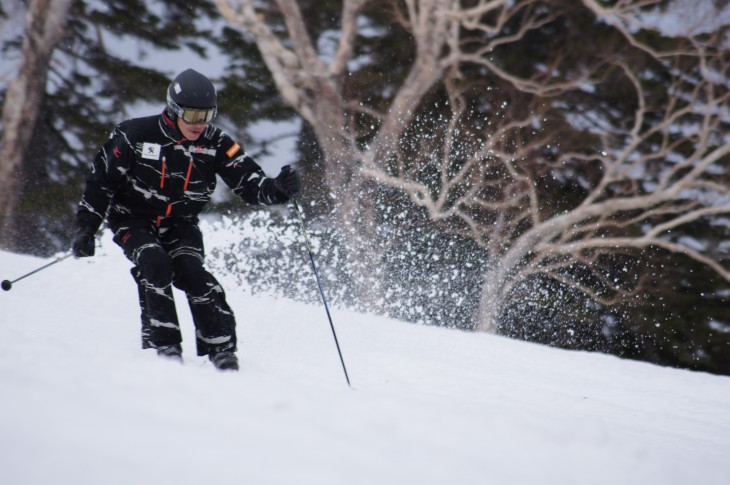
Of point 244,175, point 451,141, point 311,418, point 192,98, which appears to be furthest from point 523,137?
point 311,418

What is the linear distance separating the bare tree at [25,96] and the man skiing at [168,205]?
11.0m

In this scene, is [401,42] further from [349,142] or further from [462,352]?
[462,352]

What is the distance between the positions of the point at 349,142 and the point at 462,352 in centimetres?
804

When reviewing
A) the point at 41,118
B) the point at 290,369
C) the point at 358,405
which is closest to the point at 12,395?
the point at 358,405

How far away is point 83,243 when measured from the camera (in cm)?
285

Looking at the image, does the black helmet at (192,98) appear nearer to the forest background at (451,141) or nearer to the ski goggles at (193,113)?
the ski goggles at (193,113)

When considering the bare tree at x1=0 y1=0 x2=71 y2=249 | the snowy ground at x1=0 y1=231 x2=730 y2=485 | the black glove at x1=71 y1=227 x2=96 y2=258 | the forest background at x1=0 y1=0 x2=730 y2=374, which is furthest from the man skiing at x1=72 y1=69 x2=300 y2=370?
the bare tree at x1=0 y1=0 x2=71 y2=249

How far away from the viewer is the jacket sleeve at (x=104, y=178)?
293 cm

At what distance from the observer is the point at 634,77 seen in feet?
39.4

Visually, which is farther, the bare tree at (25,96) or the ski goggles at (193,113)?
the bare tree at (25,96)

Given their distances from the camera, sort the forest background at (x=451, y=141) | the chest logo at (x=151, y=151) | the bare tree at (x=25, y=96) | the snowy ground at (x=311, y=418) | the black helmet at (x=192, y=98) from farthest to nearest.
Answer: the bare tree at (x=25, y=96) < the forest background at (x=451, y=141) < the chest logo at (x=151, y=151) < the black helmet at (x=192, y=98) < the snowy ground at (x=311, y=418)

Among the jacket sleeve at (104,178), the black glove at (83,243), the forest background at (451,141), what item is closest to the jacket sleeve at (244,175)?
the jacket sleeve at (104,178)

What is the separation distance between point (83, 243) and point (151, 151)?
0.48 meters

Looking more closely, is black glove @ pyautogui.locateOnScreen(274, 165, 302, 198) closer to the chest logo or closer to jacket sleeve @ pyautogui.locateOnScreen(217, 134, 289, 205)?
jacket sleeve @ pyautogui.locateOnScreen(217, 134, 289, 205)
